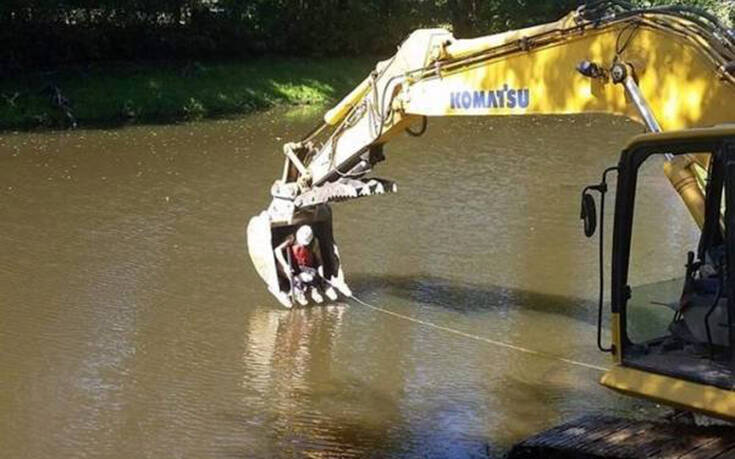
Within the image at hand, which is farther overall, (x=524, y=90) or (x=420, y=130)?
(x=420, y=130)

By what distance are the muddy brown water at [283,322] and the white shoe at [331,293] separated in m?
0.25

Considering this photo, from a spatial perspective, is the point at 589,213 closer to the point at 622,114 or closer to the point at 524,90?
the point at 622,114

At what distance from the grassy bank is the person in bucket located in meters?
14.8

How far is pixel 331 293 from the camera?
36.4 ft

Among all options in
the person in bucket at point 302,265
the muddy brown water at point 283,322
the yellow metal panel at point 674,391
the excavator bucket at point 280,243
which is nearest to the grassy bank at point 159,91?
the muddy brown water at point 283,322

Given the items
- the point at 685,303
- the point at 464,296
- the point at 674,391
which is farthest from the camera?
the point at 464,296

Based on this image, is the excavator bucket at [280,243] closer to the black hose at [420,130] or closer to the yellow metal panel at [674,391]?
the black hose at [420,130]

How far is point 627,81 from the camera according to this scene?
7.32 m

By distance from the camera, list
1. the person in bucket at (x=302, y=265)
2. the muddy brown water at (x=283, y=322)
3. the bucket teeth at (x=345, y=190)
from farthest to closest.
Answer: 1. the person in bucket at (x=302, y=265)
2. the bucket teeth at (x=345, y=190)
3. the muddy brown water at (x=283, y=322)

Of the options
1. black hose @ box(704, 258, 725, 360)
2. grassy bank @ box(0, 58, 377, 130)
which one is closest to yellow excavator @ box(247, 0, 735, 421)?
black hose @ box(704, 258, 725, 360)

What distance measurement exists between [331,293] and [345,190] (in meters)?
1.17

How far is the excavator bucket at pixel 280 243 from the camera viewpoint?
1091 centimetres

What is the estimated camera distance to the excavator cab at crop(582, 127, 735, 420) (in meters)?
5.14

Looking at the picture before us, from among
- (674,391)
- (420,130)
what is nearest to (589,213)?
(674,391)
